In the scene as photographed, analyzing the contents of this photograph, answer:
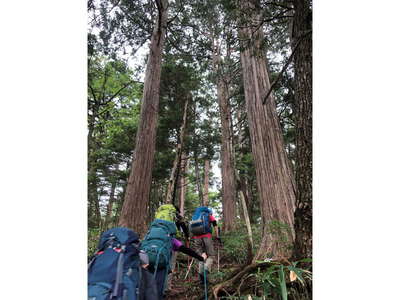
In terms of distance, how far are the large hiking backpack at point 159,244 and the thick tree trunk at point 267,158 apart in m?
1.41

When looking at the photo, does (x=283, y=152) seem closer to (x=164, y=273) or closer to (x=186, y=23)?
(x=164, y=273)

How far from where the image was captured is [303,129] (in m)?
2.04

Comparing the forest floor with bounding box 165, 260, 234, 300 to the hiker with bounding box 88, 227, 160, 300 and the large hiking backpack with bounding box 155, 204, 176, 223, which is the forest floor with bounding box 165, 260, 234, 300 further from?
the hiker with bounding box 88, 227, 160, 300

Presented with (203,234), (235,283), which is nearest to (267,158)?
(203,234)

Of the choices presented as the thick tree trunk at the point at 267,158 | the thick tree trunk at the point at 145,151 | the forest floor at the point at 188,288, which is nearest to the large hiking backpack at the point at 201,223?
the forest floor at the point at 188,288

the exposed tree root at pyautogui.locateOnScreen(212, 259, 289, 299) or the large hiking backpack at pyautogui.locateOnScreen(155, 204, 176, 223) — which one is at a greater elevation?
the large hiking backpack at pyautogui.locateOnScreen(155, 204, 176, 223)

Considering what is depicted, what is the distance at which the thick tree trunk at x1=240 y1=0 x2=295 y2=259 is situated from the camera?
323cm

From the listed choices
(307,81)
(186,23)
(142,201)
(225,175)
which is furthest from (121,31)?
(307,81)

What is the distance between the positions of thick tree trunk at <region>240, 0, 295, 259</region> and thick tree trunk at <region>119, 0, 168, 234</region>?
8.24 ft

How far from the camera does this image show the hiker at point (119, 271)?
1514mm

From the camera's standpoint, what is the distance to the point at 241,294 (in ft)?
6.29

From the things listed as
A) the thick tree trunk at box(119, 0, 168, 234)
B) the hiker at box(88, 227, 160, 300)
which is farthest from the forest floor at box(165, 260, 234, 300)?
the hiker at box(88, 227, 160, 300)

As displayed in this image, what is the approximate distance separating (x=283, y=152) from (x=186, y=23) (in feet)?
23.4
